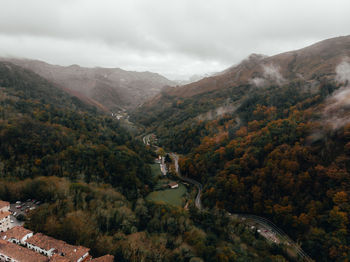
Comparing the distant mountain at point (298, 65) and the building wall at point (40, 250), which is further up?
the distant mountain at point (298, 65)

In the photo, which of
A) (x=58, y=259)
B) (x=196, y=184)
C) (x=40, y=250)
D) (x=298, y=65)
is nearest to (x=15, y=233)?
(x=40, y=250)

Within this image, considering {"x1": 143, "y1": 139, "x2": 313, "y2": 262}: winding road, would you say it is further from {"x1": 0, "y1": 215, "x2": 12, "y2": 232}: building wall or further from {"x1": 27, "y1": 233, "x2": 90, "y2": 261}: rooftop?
{"x1": 0, "y1": 215, "x2": 12, "y2": 232}: building wall

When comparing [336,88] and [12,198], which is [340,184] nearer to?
[336,88]

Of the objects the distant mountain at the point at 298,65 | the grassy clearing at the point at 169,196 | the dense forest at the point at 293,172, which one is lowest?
the grassy clearing at the point at 169,196

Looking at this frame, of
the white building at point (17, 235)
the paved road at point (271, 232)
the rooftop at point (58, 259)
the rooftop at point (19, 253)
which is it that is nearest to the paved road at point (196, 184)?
the paved road at point (271, 232)

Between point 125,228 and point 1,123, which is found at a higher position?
point 1,123

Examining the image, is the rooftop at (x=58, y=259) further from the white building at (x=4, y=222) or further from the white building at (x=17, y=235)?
the white building at (x=4, y=222)

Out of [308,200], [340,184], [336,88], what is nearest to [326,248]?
[308,200]

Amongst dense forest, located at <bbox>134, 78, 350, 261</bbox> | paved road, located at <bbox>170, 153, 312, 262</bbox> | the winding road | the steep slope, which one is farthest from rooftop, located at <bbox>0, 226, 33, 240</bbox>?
paved road, located at <bbox>170, 153, 312, 262</bbox>
